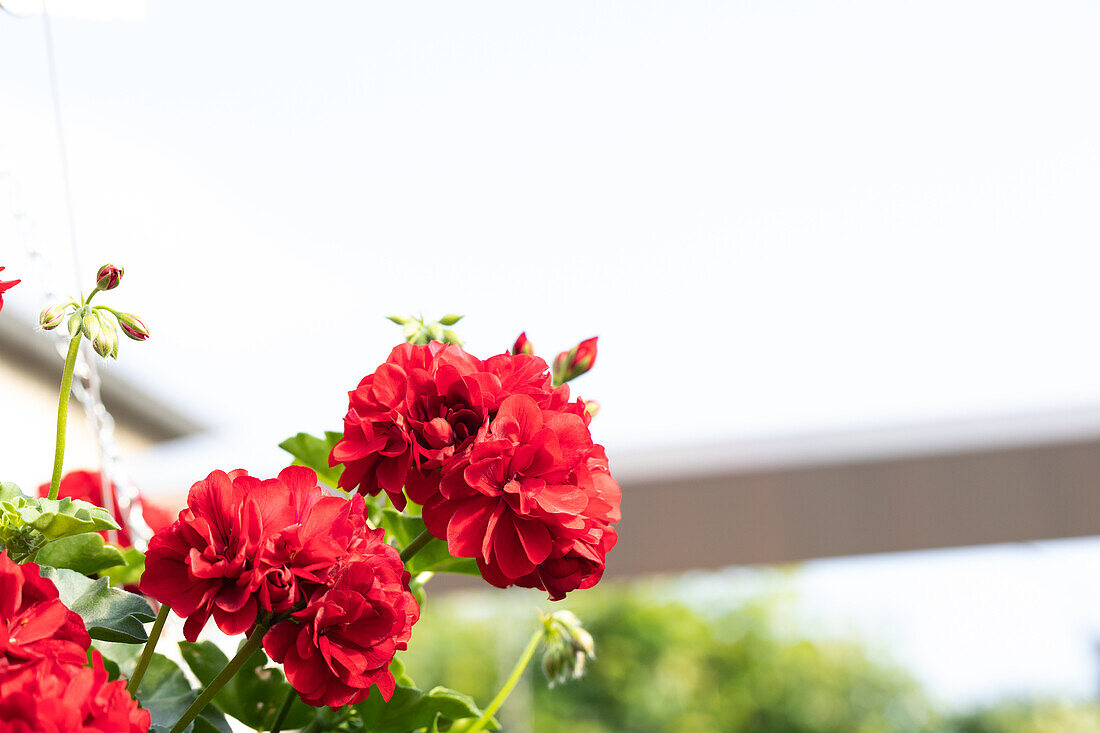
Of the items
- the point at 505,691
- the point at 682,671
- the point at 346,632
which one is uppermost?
the point at 346,632

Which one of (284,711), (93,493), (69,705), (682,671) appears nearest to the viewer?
(69,705)

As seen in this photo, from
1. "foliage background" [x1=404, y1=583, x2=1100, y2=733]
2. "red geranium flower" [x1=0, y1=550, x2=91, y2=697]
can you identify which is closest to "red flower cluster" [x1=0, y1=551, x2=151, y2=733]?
"red geranium flower" [x1=0, y1=550, x2=91, y2=697]

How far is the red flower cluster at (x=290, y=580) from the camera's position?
0.21 meters

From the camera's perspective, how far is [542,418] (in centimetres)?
23

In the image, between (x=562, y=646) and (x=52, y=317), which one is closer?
(x=52, y=317)

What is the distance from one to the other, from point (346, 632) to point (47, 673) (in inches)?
2.2

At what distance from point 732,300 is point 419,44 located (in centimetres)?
112

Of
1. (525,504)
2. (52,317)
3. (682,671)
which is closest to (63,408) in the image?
(52,317)

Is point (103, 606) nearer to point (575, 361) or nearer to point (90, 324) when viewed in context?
point (90, 324)

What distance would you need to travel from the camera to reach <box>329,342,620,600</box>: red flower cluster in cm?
23

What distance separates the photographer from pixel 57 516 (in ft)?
0.79

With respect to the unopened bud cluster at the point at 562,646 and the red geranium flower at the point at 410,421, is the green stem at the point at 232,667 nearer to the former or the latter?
the red geranium flower at the point at 410,421

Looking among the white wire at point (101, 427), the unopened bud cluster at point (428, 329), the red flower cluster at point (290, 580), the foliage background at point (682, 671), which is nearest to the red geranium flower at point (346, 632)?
the red flower cluster at point (290, 580)

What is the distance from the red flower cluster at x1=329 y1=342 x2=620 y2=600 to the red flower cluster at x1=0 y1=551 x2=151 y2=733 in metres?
0.07
